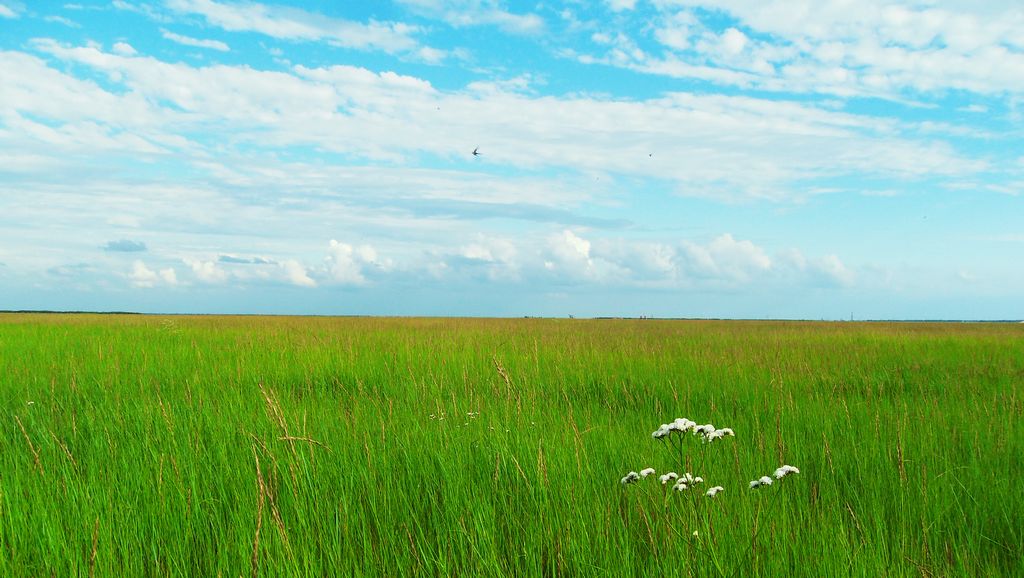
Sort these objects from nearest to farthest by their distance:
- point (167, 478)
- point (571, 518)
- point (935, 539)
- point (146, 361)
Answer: point (571, 518), point (935, 539), point (167, 478), point (146, 361)

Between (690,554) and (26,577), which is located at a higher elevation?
(690,554)

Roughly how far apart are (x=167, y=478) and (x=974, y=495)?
468 centimetres

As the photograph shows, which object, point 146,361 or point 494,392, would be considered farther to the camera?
point 146,361

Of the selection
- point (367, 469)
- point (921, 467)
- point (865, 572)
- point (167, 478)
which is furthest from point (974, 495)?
point (167, 478)

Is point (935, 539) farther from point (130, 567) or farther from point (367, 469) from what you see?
point (130, 567)

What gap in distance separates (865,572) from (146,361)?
9229 millimetres

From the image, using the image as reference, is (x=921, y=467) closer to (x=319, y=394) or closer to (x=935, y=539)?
(x=935, y=539)

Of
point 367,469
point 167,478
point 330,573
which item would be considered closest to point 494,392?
point 367,469

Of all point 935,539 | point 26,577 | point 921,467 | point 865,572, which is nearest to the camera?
point 865,572

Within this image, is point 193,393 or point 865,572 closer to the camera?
point 865,572

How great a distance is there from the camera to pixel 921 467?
3.98m

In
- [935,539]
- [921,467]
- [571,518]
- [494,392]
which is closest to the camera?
[571,518]

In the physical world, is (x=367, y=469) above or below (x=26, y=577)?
above

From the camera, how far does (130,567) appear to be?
104 inches
